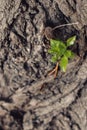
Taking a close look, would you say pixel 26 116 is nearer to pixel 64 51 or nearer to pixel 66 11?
pixel 64 51

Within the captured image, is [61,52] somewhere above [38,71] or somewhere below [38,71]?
above

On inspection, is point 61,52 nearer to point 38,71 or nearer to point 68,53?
point 68,53

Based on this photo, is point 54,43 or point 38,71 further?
point 38,71

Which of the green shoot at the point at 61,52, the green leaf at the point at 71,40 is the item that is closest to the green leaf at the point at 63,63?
the green shoot at the point at 61,52

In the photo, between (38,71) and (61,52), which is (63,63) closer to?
(61,52)

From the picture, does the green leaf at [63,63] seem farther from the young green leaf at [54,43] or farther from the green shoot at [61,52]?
the young green leaf at [54,43]

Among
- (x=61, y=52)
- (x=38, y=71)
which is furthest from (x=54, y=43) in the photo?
(x=38, y=71)

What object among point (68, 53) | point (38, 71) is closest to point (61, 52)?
point (68, 53)
